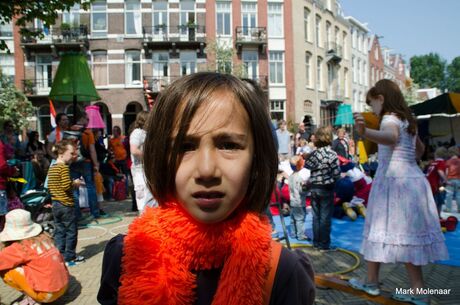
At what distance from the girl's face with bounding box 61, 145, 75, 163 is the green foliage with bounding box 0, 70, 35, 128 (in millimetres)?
18737

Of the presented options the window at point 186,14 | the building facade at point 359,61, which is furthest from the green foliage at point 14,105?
the building facade at point 359,61

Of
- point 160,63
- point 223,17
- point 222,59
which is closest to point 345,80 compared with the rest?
point 223,17

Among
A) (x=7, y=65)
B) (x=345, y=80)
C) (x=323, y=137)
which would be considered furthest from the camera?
(x=345, y=80)

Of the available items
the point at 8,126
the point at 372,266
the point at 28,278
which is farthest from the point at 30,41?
the point at 372,266

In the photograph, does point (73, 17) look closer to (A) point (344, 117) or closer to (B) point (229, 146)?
(A) point (344, 117)

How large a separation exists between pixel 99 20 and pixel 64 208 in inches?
877

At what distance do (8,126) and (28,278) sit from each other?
Result: 256 inches

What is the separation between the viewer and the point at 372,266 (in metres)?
3.19

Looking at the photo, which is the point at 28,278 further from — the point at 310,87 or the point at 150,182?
the point at 310,87

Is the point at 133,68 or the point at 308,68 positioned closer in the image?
the point at 133,68

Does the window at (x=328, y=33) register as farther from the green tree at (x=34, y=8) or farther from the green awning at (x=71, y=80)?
the green awning at (x=71, y=80)

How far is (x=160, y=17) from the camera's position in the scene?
23984 mm

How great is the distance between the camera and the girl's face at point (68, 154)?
4.69 meters

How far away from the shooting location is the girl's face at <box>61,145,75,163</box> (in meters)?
4.69
